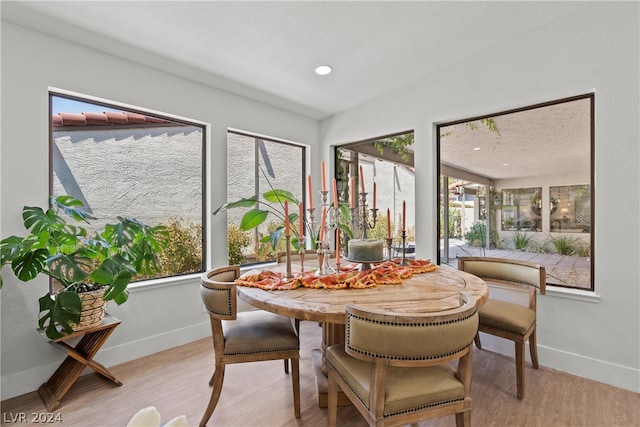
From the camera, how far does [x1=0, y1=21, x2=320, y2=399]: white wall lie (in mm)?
2111

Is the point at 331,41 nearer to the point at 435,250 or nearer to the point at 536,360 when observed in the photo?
the point at 435,250

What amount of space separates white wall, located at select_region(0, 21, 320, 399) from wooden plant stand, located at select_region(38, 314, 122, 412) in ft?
0.44

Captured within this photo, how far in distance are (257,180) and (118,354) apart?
82.6 inches

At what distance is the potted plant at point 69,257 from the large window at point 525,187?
2.76 m

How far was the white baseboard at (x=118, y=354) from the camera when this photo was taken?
6.95ft

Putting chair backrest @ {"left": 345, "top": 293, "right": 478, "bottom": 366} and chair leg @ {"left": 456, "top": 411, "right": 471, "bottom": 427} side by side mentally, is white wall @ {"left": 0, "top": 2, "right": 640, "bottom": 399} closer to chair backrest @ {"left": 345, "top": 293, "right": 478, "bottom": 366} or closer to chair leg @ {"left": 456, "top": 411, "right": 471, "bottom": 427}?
chair leg @ {"left": 456, "top": 411, "right": 471, "bottom": 427}

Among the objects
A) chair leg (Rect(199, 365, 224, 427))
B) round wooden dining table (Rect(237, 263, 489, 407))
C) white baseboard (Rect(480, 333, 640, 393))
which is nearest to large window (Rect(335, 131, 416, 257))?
white baseboard (Rect(480, 333, 640, 393))

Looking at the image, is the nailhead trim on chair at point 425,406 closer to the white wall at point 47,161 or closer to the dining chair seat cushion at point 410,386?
the dining chair seat cushion at point 410,386

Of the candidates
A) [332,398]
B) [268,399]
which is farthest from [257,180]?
[332,398]

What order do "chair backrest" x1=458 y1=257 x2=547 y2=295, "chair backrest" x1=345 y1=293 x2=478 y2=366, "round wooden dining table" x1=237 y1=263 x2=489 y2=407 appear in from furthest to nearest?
"chair backrest" x1=458 y1=257 x2=547 y2=295 → "round wooden dining table" x1=237 y1=263 x2=489 y2=407 → "chair backrest" x1=345 y1=293 x2=478 y2=366

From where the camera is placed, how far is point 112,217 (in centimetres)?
268

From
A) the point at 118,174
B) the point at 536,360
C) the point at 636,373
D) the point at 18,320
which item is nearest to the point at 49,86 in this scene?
the point at 118,174

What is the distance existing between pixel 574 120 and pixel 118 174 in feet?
12.3

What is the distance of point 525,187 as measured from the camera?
9.32 feet
